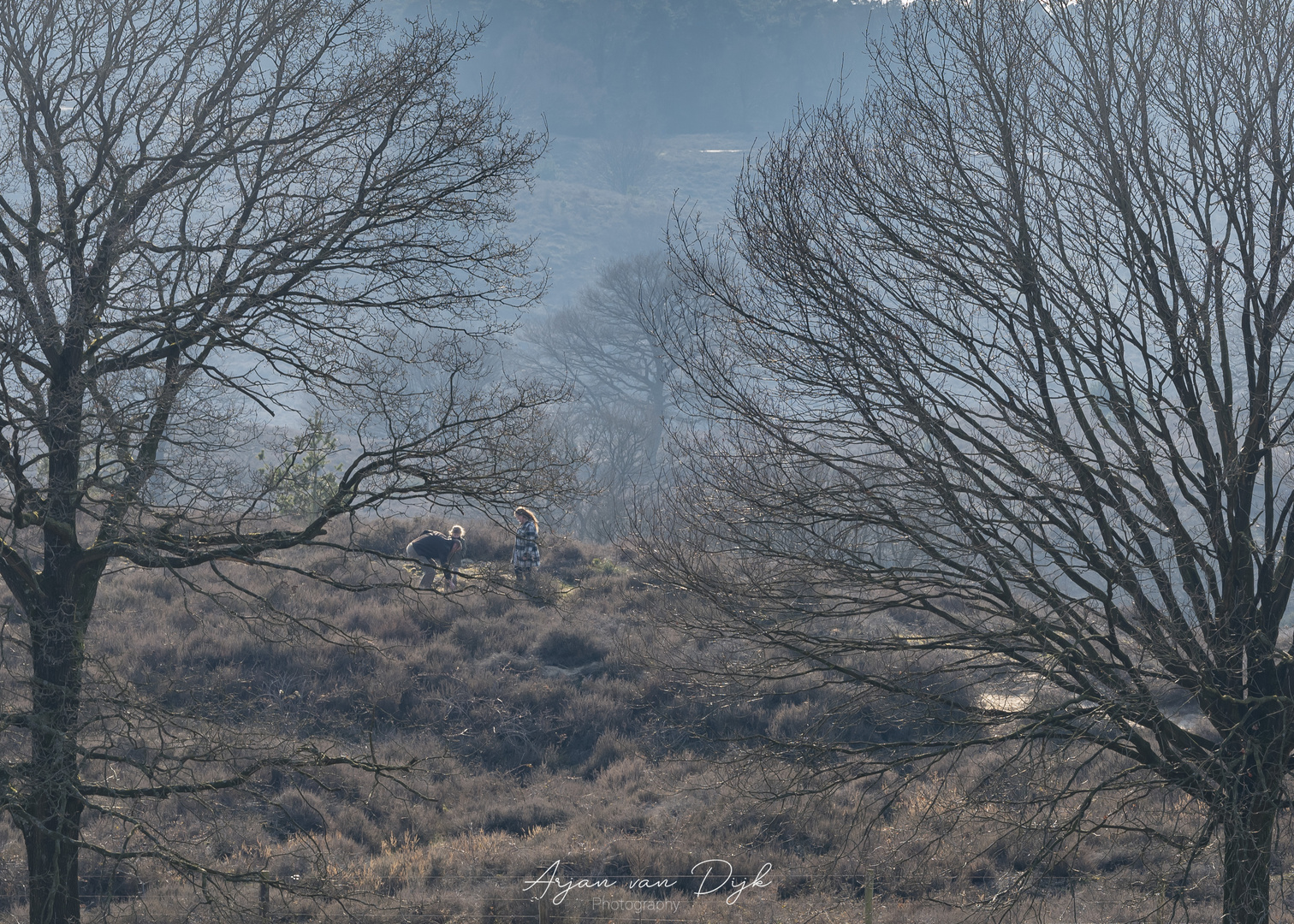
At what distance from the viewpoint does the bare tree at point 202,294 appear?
6324mm

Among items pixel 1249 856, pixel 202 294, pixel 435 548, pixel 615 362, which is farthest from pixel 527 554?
pixel 615 362

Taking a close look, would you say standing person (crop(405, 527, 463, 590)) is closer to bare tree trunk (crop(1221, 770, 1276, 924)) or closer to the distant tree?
bare tree trunk (crop(1221, 770, 1276, 924))

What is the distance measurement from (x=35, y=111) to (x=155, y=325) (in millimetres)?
1686

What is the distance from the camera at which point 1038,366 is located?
23.3ft

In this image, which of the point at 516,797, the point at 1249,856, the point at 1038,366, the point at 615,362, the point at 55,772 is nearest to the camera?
the point at 55,772

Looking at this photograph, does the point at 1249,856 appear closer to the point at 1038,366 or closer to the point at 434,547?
the point at 1038,366

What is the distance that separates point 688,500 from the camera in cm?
769

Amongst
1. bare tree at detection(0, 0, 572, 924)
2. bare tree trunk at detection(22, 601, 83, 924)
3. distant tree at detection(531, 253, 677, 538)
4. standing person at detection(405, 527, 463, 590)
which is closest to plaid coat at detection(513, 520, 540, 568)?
standing person at detection(405, 527, 463, 590)

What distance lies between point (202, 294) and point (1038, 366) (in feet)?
20.0

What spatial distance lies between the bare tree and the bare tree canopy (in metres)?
2.14

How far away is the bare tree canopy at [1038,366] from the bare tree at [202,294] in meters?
2.14

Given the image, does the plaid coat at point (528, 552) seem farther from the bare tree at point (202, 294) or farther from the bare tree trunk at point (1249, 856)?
the bare tree trunk at point (1249, 856)

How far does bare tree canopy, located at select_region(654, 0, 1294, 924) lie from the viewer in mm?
6273

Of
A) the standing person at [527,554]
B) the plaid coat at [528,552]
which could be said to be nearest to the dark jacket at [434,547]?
the standing person at [527,554]
